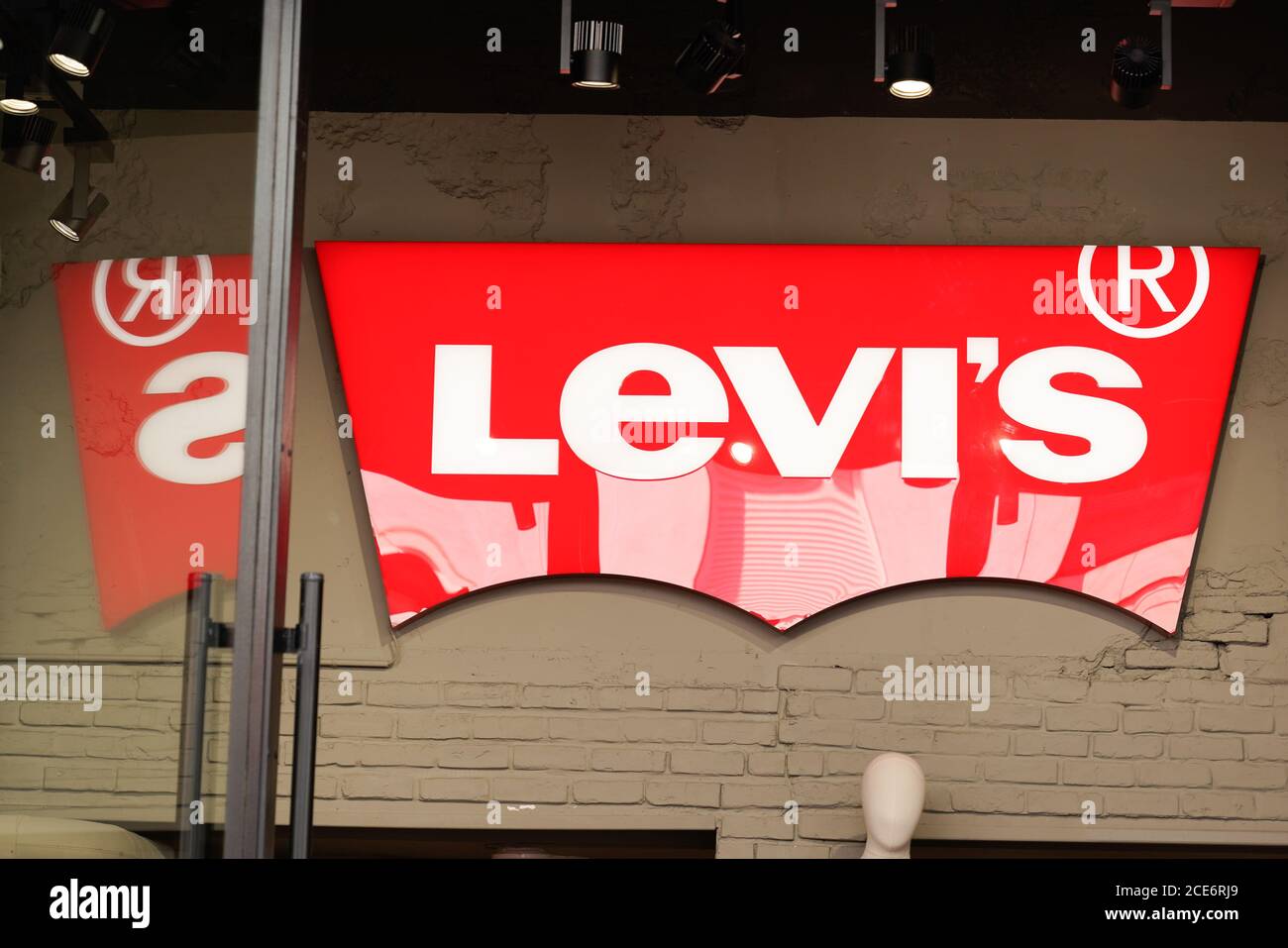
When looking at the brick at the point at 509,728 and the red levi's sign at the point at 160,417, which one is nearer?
the red levi's sign at the point at 160,417

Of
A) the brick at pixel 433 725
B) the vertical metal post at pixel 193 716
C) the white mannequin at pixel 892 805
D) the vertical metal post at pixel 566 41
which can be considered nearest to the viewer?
the vertical metal post at pixel 193 716

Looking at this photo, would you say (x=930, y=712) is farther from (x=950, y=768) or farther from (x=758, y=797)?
(x=758, y=797)

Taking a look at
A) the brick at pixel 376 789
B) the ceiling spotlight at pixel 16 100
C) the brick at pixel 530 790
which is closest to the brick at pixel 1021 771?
the brick at pixel 530 790

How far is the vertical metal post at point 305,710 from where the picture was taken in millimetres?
1514

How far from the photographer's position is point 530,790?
303 cm

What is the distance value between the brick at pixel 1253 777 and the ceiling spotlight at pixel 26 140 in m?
2.77

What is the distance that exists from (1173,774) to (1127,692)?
0.70 ft

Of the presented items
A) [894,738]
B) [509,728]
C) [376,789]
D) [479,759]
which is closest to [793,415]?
[894,738]

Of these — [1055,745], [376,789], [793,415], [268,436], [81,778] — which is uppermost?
[793,415]

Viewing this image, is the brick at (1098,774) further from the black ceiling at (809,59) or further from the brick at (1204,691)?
the black ceiling at (809,59)

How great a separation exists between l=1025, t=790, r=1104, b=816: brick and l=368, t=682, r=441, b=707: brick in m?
1.45

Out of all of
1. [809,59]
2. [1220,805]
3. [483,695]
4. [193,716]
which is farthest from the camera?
[809,59]

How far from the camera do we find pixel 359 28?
319cm
